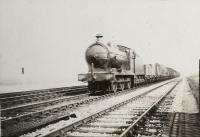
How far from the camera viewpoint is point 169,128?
7387mm

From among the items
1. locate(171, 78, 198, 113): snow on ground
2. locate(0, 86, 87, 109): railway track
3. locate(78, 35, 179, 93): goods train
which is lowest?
locate(171, 78, 198, 113): snow on ground

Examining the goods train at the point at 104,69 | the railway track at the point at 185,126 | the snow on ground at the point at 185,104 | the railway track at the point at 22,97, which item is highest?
the goods train at the point at 104,69

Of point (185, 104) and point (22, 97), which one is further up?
point (22, 97)

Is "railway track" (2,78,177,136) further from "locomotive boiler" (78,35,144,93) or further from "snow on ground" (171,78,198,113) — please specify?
"locomotive boiler" (78,35,144,93)

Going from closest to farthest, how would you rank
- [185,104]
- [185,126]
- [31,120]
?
1. [185,126]
2. [31,120]
3. [185,104]

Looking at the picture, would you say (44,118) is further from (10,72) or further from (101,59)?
(10,72)

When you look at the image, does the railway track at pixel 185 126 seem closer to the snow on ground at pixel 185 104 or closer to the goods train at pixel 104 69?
the snow on ground at pixel 185 104

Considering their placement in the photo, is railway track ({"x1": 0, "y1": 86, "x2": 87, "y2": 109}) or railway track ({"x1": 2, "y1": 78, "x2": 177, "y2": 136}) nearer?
railway track ({"x1": 2, "y1": 78, "x2": 177, "y2": 136})

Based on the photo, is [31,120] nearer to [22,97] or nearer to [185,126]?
[185,126]

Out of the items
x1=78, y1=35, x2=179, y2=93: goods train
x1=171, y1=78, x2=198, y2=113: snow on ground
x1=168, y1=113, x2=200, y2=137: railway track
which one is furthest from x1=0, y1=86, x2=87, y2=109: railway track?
x1=168, y1=113, x2=200, y2=137: railway track

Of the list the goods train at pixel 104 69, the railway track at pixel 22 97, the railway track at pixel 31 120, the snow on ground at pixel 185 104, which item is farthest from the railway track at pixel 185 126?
the goods train at pixel 104 69

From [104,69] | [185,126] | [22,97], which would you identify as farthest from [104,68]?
[185,126]

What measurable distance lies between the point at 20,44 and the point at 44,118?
47680 millimetres

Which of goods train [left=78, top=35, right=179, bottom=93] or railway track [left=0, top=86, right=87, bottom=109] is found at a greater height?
goods train [left=78, top=35, right=179, bottom=93]
